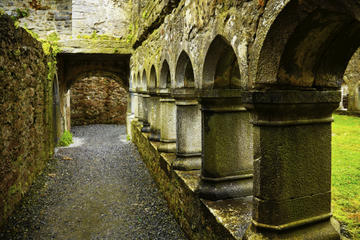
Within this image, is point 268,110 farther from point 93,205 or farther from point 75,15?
point 75,15

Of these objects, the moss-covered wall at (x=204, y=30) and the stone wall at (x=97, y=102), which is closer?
the moss-covered wall at (x=204, y=30)

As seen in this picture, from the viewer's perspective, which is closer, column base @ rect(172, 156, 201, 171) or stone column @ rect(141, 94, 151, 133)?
column base @ rect(172, 156, 201, 171)

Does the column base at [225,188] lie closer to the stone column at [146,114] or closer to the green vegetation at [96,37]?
the stone column at [146,114]

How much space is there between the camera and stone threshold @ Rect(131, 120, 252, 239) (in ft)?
7.79

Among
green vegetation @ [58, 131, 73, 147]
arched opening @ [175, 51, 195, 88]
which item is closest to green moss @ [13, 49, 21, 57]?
arched opening @ [175, 51, 195, 88]

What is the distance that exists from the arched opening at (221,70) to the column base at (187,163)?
1284 mm

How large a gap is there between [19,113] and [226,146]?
3.30 meters

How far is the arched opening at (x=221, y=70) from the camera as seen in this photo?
9.34 feet

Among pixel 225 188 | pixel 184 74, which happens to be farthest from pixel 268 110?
pixel 184 74

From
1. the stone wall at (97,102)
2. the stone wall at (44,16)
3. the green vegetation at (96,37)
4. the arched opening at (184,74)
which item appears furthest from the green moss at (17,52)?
the stone wall at (97,102)

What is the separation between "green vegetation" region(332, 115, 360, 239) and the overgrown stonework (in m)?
3.79

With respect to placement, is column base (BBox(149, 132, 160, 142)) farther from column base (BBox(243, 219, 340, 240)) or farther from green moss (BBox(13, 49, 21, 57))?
column base (BBox(243, 219, 340, 240))

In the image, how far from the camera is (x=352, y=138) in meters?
7.22

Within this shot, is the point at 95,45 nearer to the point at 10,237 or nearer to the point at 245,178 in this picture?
the point at 10,237
